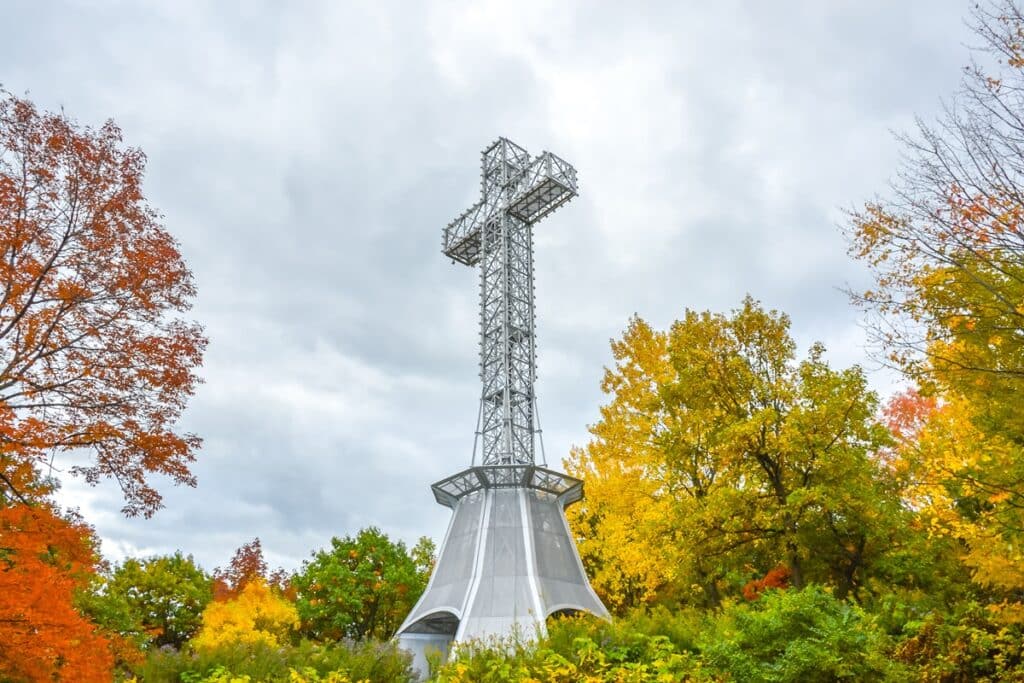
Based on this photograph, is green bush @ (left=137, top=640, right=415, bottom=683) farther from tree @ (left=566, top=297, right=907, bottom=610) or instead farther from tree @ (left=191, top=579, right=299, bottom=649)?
tree @ (left=191, top=579, right=299, bottom=649)

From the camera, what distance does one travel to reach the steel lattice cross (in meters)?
23.4

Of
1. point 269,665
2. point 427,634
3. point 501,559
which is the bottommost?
point 269,665

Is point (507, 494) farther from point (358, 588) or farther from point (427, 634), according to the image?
point (358, 588)

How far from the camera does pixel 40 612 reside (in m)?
6.55

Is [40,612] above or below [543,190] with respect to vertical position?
below

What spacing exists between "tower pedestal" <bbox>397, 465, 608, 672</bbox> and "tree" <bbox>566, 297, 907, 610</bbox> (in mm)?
3483

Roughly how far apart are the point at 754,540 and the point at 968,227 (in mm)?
8458

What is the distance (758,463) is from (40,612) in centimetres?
1199

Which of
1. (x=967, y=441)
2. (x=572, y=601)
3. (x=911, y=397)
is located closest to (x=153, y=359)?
(x=967, y=441)

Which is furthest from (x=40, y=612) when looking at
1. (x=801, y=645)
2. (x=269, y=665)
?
(x=801, y=645)

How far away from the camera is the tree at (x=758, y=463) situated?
12.9 m

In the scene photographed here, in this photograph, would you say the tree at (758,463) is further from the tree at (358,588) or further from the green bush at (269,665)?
the tree at (358,588)

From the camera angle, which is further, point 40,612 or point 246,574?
point 246,574

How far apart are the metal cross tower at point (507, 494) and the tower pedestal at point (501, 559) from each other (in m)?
0.03
